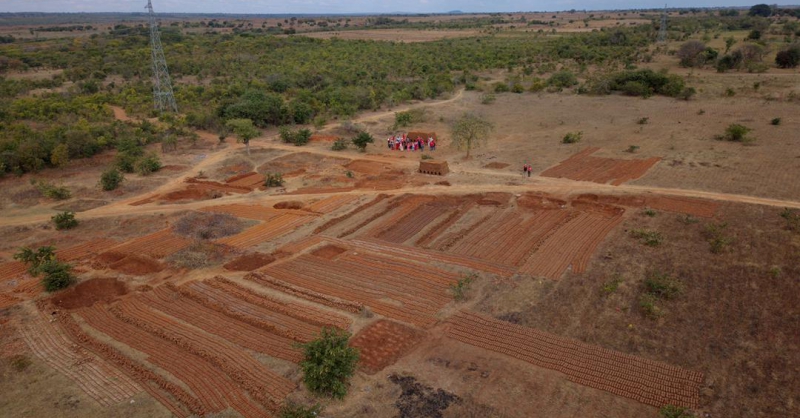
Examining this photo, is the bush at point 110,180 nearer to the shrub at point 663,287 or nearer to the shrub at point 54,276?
the shrub at point 54,276

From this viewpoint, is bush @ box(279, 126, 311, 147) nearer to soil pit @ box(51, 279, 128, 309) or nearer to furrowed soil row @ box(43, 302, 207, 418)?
soil pit @ box(51, 279, 128, 309)

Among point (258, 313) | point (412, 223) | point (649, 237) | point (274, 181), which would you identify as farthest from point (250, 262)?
point (649, 237)

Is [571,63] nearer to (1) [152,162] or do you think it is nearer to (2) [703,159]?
(2) [703,159]

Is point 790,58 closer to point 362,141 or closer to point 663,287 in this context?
point 362,141

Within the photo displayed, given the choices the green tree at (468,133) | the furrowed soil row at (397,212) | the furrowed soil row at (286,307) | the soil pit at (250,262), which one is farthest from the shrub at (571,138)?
the furrowed soil row at (286,307)

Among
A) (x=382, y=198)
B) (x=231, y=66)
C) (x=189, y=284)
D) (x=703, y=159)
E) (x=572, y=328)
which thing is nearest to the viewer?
(x=572, y=328)

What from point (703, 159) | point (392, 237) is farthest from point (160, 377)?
point (703, 159)
